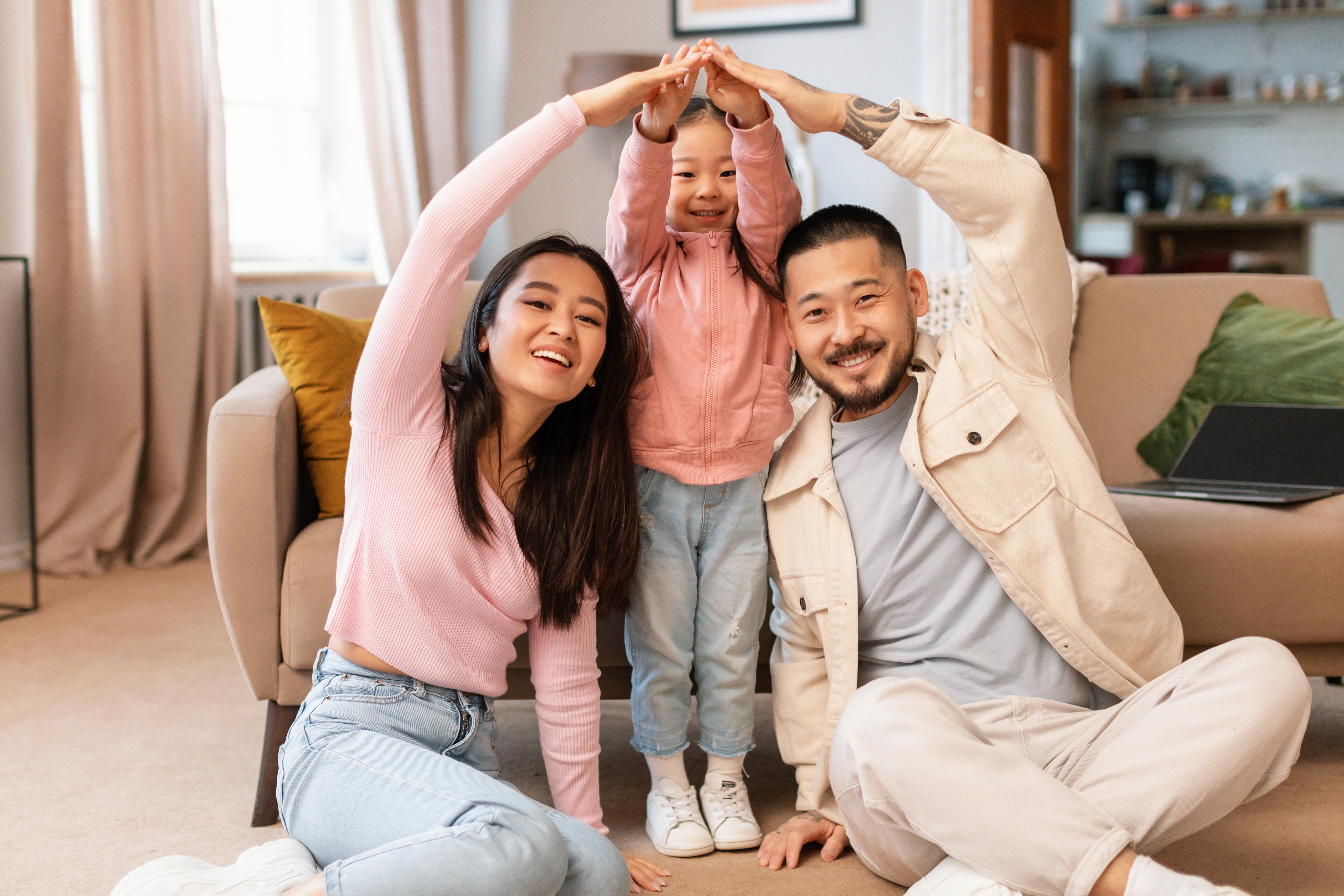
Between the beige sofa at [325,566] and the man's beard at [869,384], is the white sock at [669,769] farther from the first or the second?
the man's beard at [869,384]

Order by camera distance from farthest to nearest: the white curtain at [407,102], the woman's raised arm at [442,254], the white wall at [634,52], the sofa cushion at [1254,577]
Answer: the white wall at [634,52]
the white curtain at [407,102]
the sofa cushion at [1254,577]
the woman's raised arm at [442,254]

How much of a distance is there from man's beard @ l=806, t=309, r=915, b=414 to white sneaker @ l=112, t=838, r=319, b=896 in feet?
2.70

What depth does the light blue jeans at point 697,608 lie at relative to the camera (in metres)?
1.49

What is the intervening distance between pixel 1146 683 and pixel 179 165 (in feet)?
9.50

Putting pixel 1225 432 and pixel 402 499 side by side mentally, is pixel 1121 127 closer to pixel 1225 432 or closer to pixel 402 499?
pixel 1225 432

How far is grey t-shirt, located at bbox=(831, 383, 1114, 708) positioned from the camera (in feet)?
4.53

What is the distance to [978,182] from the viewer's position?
1335mm

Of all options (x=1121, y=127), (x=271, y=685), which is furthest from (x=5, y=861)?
(x=1121, y=127)

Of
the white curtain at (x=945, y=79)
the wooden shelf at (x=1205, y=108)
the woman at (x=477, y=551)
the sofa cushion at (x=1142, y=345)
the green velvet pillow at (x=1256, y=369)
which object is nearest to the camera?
the woman at (x=477, y=551)

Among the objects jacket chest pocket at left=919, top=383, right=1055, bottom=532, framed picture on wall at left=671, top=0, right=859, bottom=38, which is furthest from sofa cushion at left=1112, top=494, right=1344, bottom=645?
framed picture on wall at left=671, top=0, right=859, bottom=38

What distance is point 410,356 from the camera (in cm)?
129

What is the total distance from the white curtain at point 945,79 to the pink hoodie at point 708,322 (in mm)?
2611

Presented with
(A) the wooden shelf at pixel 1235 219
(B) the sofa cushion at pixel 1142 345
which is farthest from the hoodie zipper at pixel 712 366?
(A) the wooden shelf at pixel 1235 219

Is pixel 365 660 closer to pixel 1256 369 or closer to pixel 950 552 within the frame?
pixel 950 552
